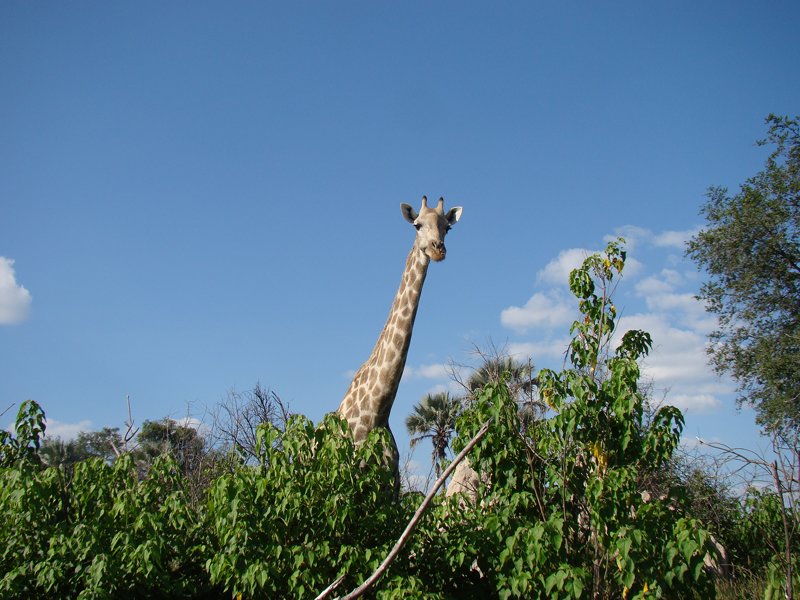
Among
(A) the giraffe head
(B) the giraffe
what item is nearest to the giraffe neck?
(B) the giraffe

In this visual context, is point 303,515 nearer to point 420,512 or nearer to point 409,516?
point 409,516

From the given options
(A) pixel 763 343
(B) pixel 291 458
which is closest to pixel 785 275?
(A) pixel 763 343

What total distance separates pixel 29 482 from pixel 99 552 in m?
0.98

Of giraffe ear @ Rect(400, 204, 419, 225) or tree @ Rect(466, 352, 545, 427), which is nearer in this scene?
tree @ Rect(466, 352, 545, 427)

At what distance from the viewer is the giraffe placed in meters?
9.48

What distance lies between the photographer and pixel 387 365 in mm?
9750

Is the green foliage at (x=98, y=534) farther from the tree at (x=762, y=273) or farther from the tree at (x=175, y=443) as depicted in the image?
the tree at (x=762, y=273)

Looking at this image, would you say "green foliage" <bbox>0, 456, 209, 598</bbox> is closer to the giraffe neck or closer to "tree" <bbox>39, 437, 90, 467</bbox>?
the giraffe neck

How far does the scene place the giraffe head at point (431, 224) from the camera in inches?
408

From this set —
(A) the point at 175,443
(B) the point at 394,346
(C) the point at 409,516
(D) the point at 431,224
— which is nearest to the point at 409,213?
(D) the point at 431,224

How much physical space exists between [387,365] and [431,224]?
89.1 inches

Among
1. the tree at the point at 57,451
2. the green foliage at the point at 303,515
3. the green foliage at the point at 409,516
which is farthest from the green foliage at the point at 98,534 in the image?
the tree at the point at 57,451

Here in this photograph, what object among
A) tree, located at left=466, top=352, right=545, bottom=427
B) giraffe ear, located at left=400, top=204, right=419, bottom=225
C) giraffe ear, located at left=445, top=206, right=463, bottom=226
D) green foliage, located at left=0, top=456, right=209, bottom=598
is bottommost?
green foliage, located at left=0, top=456, right=209, bottom=598

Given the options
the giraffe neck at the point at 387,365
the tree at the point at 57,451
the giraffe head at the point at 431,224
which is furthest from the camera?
the tree at the point at 57,451
